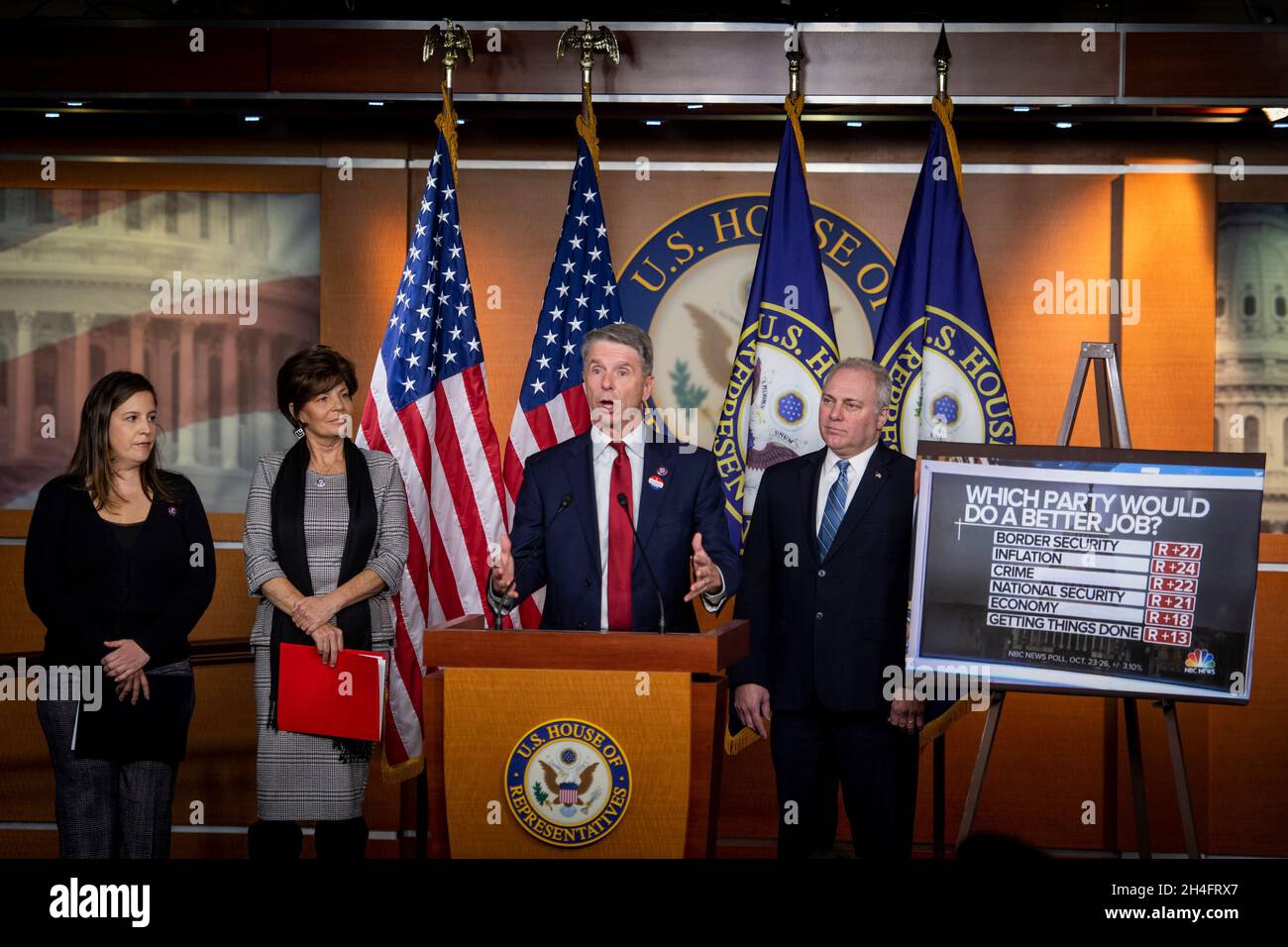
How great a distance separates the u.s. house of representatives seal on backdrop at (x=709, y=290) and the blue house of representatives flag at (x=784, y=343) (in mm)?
458

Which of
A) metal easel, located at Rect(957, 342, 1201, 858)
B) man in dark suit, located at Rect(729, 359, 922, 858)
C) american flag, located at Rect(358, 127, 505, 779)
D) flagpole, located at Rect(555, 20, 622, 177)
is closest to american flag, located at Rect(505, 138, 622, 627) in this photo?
flagpole, located at Rect(555, 20, 622, 177)

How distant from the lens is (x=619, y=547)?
3.40 metres

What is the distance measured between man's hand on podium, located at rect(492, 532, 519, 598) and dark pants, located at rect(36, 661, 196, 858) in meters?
1.18

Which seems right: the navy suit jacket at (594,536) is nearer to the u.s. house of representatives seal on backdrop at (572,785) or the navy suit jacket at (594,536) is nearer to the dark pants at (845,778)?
the dark pants at (845,778)

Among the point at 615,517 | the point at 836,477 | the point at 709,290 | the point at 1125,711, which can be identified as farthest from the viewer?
the point at 709,290

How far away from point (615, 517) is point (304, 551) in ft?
2.91

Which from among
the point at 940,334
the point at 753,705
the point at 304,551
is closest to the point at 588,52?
the point at 940,334

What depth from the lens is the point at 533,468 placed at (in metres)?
3.46

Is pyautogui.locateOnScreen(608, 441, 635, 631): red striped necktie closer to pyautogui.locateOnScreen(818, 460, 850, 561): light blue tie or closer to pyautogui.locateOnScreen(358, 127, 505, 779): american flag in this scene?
pyautogui.locateOnScreen(818, 460, 850, 561): light blue tie

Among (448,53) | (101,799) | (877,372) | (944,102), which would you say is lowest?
(101,799)

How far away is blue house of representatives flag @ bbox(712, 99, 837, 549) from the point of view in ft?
14.2

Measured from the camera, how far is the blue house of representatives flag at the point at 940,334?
4262 millimetres

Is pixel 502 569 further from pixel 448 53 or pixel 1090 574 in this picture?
pixel 448 53

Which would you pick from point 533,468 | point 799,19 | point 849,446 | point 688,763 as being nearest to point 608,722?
point 688,763
